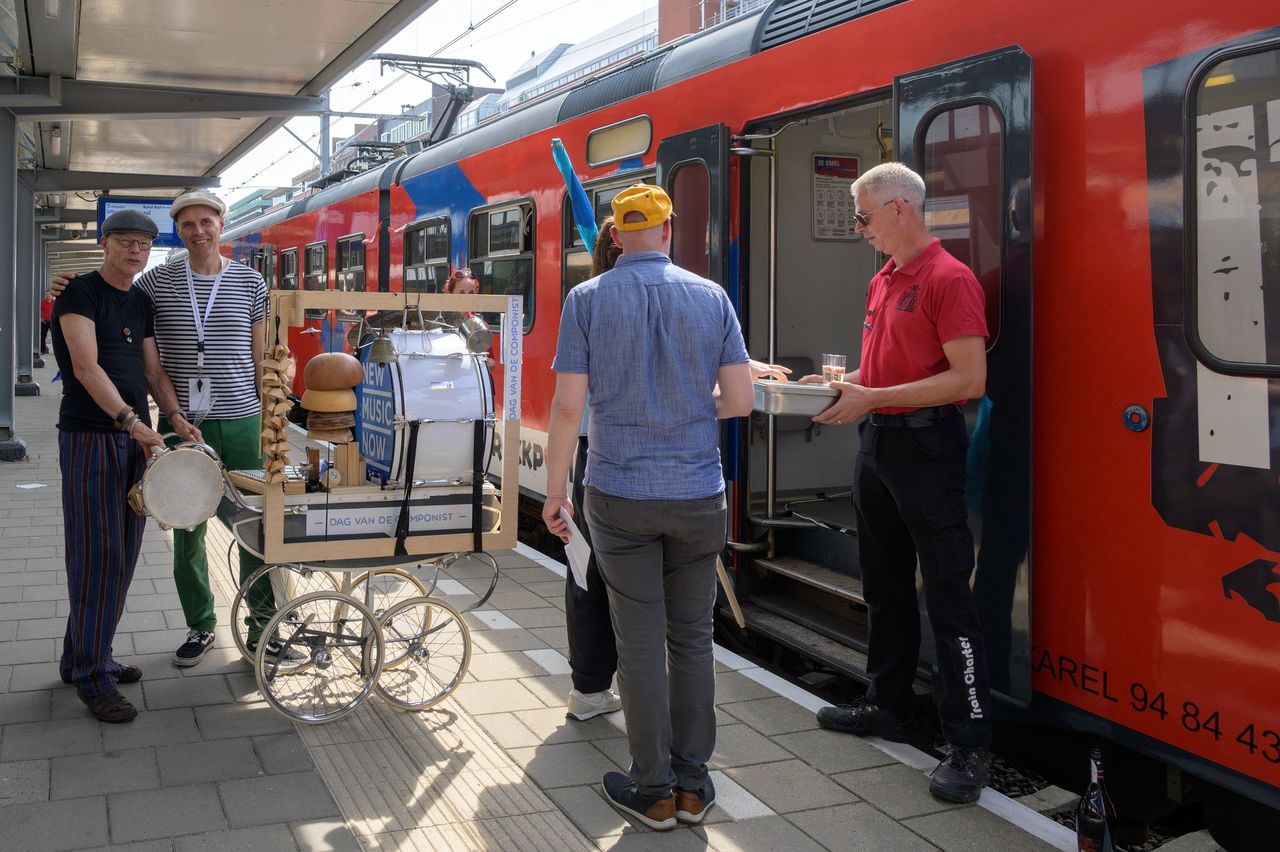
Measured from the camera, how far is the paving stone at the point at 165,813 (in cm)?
328

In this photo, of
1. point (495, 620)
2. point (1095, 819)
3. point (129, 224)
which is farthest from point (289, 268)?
point (1095, 819)

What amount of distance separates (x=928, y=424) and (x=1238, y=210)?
1058 millimetres

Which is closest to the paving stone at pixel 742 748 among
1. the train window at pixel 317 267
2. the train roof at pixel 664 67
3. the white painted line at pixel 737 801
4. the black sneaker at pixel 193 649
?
the white painted line at pixel 737 801

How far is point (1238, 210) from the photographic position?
3.07 metres

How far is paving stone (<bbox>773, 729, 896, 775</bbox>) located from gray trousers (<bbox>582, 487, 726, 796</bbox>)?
1.80 ft

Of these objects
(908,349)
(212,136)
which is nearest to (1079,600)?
(908,349)

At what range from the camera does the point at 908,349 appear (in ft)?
12.2

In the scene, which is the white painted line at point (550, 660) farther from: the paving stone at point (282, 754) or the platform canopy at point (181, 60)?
the platform canopy at point (181, 60)

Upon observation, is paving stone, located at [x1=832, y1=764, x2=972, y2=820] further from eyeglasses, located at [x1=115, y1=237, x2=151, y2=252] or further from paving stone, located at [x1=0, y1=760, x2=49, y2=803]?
eyeglasses, located at [x1=115, y1=237, x2=151, y2=252]

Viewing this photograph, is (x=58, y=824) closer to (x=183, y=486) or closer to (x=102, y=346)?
(x=183, y=486)

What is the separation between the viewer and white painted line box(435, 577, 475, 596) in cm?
623

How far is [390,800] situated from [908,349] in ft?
6.92

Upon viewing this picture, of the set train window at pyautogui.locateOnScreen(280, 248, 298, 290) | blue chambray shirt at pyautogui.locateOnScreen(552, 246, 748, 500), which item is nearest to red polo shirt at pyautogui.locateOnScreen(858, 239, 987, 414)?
blue chambray shirt at pyautogui.locateOnScreen(552, 246, 748, 500)

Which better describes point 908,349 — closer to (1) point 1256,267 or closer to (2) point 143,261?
(1) point 1256,267
